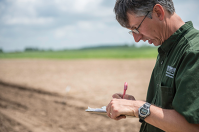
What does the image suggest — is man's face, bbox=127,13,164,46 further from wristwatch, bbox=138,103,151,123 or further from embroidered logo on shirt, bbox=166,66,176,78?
wristwatch, bbox=138,103,151,123

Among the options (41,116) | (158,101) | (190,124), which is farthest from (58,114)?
(190,124)

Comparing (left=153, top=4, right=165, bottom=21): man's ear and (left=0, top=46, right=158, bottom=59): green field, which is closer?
(left=153, top=4, right=165, bottom=21): man's ear

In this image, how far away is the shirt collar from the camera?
4.21ft

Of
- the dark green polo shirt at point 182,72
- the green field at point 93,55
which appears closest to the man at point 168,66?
the dark green polo shirt at point 182,72

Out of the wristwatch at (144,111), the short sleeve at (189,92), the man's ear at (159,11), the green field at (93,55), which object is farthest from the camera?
the green field at (93,55)

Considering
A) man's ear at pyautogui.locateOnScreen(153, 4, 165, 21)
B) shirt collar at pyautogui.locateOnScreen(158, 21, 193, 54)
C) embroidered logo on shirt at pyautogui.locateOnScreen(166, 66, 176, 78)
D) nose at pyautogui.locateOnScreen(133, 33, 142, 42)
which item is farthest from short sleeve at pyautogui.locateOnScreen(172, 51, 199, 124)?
nose at pyautogui.locateOnScreen(133, 33, 142, 42)

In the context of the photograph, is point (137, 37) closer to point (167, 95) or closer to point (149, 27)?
point (149, 27)

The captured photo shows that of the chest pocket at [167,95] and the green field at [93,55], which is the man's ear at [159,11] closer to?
the chest pocket at [167,95]

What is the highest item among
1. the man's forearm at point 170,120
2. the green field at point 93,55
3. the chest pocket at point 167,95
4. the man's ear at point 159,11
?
the man's ear at point 159,11

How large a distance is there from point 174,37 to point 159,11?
0.21 meters

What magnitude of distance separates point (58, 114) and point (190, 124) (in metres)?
5.56

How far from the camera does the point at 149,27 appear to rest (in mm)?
1388

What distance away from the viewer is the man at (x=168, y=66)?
104 centimetres

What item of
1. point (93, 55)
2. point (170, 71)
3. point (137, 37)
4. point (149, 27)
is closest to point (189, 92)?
point (170, 71)
